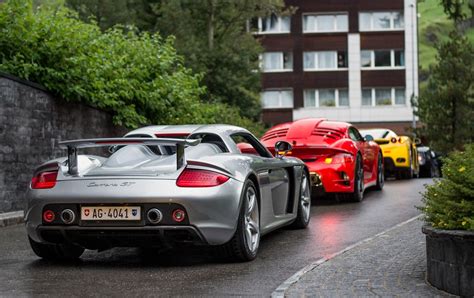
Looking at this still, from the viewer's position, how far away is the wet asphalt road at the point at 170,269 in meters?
6.90

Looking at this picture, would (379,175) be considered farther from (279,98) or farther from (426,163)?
(279,98)

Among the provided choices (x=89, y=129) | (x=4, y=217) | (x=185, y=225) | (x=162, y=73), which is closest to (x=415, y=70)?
(x=162, y=73)

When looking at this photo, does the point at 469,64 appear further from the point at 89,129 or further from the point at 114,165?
the point at 114,165

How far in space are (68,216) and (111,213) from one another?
395mm

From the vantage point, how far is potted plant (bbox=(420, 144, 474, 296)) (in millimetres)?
6078

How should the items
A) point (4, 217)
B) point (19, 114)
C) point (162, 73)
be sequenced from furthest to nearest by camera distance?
point (162, 73) → point (19, 114) → point (4, 217)

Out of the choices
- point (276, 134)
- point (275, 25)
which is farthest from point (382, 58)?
point (276, 134)

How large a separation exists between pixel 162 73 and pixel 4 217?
9057 mm

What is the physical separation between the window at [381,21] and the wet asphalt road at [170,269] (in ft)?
187

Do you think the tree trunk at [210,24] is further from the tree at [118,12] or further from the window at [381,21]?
the window at [381,21]

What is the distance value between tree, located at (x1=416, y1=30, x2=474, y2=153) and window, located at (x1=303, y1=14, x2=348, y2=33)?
24630 millimetres

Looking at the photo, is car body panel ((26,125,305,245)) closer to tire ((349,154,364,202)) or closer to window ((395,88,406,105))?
tire ((349,154,364,202))

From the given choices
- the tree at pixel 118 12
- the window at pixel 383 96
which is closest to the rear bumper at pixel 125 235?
the tree at pixel 118 12

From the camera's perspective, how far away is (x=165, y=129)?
971 cm
